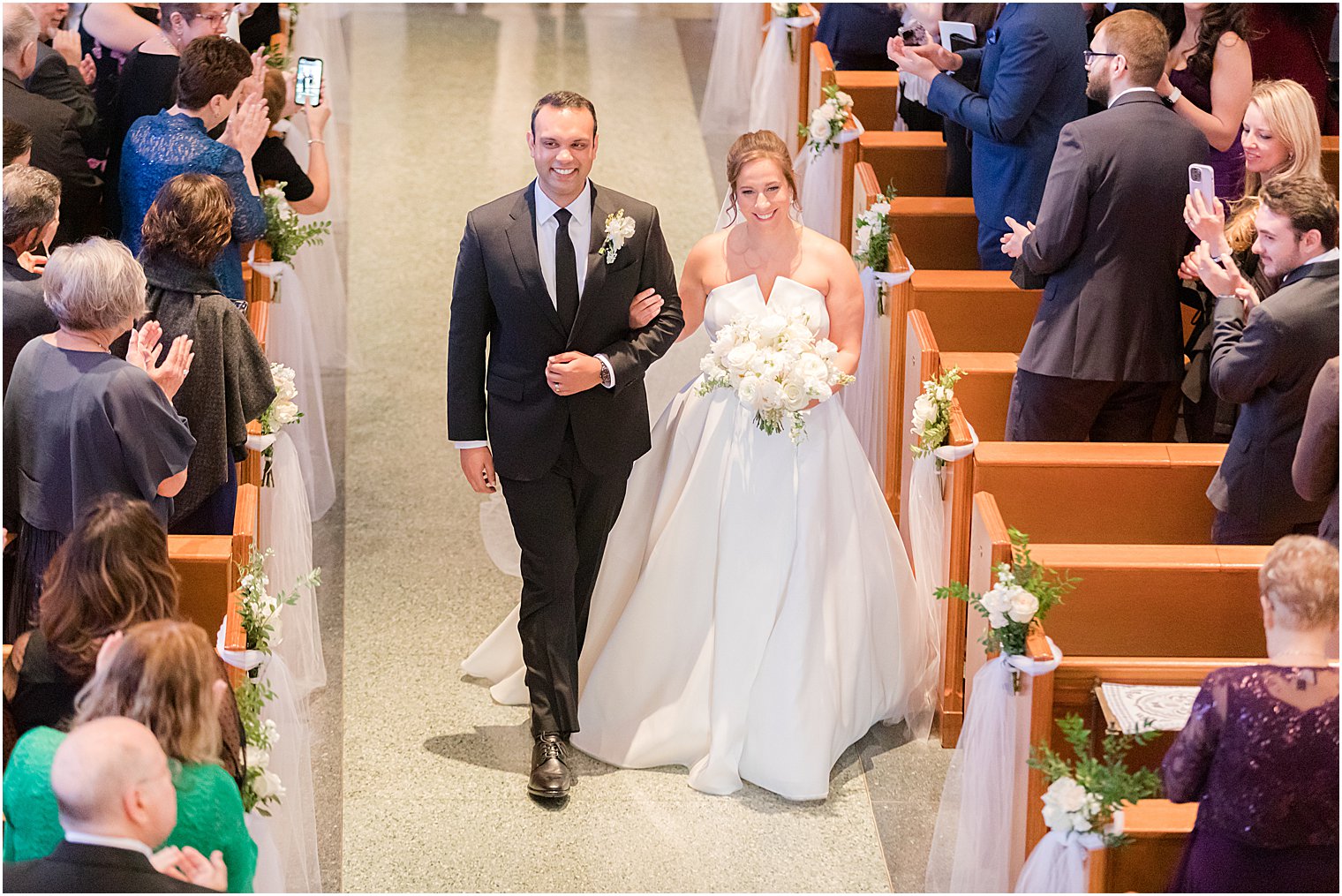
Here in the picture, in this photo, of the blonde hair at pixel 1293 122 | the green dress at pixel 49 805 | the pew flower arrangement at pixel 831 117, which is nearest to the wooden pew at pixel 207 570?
the green dress at pixel 49 805

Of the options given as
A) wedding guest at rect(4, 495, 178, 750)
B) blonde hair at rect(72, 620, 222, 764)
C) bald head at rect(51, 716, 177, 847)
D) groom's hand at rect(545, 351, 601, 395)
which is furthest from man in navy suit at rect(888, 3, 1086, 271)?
bald head at rect(51, 716, 177, 847)

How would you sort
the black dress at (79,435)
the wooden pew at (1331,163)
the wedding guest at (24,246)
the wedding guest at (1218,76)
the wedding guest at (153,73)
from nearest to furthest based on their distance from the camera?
the black dress at (79,435), the wedding guest at (24,246), the wedding guest at (1218,76), the wedding guest at (153,73), the wooden pew at (1331,163)

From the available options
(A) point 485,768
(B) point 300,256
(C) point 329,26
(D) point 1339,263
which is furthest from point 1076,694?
(C) point 329,26

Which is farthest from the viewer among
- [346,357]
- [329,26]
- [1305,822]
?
[329,26]

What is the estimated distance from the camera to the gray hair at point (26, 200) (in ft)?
13.8

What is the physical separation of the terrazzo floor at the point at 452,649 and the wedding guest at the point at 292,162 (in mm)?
1112

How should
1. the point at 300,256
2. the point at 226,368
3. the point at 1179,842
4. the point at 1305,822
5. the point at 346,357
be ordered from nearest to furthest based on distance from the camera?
the point at 1305,822 < the point at 1179,842 < the point at 226,368 < the point at 300,256 < the point at 346,357

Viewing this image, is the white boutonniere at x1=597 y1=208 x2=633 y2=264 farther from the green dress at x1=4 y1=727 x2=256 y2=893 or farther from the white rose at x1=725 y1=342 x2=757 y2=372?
the green dress at x1=4 y1=727 x2=256 y2=893

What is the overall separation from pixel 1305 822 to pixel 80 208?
13.5 feet

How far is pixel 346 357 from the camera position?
7129mm

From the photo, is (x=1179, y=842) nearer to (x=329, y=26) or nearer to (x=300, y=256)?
(x=300, y=256)

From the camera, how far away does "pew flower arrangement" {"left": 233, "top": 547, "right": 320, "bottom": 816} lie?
11.7 feet

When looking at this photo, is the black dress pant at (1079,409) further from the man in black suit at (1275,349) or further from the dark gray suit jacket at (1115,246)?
the man in black suit at (1275,349)

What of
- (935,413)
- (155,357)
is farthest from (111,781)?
(935,413)
